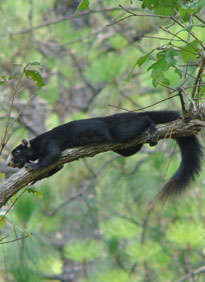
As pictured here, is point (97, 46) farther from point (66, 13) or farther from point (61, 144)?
point (61, 144)

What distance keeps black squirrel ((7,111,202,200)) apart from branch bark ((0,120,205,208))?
4 centimetres

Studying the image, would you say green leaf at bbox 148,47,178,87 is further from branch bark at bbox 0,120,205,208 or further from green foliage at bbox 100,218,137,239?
green foliage at bbox 100,218,137,239

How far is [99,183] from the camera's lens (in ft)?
18.5

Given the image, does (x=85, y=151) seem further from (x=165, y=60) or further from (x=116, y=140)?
(x=165, y=60)

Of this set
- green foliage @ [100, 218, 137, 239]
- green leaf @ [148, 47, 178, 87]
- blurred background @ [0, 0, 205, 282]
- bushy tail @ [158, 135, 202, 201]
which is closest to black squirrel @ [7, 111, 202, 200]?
bushy tail @ [158, 135, 202, 201]

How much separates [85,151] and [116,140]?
10.3 inches

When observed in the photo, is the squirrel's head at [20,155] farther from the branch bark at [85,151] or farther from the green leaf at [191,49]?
the green leaf at [191,49]

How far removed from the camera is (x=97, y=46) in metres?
5.51

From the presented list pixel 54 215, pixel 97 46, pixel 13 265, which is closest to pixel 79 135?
pixel 13 265

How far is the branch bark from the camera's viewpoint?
196 cm

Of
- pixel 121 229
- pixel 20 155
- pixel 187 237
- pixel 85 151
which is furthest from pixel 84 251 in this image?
pixel 85 151

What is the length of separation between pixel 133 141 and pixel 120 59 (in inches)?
73.6

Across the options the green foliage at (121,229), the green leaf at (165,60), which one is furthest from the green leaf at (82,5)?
the green foliage at (121,229)

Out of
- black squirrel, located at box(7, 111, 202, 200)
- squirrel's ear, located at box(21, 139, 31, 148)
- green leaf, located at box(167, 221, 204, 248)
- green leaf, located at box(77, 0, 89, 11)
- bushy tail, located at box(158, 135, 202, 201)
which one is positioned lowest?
green leaf, located at box(167, 221, 204, 248)
